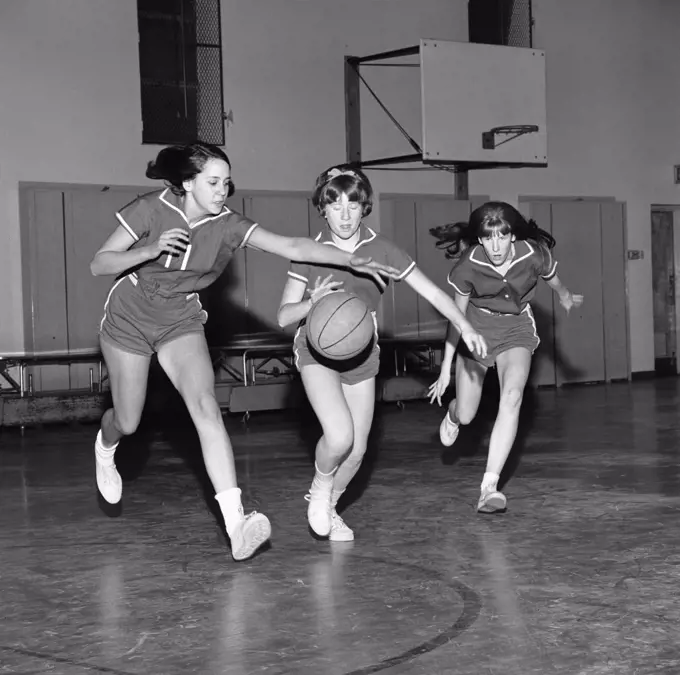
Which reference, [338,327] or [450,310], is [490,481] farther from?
[338,327]

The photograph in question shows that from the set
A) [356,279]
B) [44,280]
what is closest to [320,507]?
[356,279]

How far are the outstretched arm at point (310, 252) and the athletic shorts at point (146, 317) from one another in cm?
43

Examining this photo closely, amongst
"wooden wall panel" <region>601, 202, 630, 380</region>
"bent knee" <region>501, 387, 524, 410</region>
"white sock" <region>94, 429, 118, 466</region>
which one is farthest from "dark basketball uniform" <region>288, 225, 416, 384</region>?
"wooden wall panel" <region>601, 202, 630, 380</region>

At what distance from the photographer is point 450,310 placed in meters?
4.68

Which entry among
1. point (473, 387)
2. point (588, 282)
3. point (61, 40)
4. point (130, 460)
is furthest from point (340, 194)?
point (588, 282)

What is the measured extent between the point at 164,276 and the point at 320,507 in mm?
1206

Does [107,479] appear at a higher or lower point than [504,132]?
lower

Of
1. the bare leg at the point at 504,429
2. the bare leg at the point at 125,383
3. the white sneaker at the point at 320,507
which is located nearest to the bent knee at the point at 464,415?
the bare leg at the point at 504,429

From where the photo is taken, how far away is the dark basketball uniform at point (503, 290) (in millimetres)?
5832

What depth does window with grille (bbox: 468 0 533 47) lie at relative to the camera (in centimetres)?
1371

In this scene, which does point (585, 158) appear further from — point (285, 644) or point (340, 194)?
point (285, 644)

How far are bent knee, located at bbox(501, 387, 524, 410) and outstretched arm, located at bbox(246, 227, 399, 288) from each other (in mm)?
1243

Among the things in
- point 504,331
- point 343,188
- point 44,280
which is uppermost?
point 343,188

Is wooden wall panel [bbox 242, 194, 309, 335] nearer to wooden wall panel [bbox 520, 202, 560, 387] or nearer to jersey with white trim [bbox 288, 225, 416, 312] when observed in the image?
wooden wall panel [bbox 520, 202, 560, 387]
